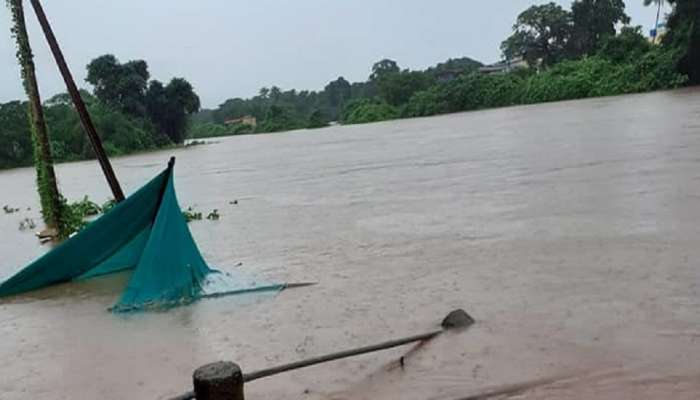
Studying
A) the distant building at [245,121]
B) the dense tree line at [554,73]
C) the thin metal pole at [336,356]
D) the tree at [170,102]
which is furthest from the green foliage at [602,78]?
the thin metal pole at [336,356]

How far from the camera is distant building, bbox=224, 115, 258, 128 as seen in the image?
82.5 m

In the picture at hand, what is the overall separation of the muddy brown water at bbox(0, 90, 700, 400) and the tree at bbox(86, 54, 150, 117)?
3979 centimetres

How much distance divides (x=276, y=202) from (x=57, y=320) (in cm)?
784

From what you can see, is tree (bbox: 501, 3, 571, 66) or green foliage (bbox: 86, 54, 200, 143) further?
tree (bbox: 501, 3, 571, 66)

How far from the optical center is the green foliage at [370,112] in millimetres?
67875

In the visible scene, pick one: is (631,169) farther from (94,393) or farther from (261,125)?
(261,125)

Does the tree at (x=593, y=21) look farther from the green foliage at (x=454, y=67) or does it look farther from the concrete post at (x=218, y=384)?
the concrete post at (x=218, y=384)

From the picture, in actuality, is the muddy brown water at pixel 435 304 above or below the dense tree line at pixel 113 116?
below

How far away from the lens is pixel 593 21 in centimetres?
5906

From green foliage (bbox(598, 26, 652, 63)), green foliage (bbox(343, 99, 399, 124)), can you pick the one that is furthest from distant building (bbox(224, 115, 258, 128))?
green foliage (bbox(598, 26, 652, 63))

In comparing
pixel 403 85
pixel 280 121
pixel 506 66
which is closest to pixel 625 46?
pixel 506 66

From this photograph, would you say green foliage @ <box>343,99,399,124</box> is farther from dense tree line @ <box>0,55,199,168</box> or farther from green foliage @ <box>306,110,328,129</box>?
dense tree line @ <box>0,55,199,168</box>

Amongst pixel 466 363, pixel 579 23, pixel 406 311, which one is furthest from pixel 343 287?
pixel 579 23

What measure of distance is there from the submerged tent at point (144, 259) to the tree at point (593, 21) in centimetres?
5583
